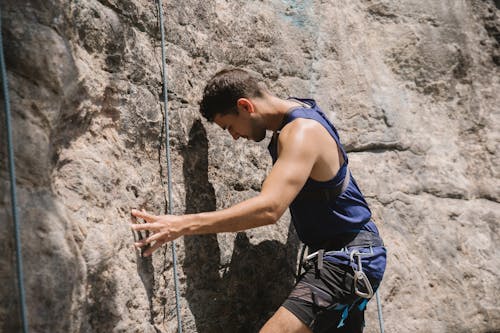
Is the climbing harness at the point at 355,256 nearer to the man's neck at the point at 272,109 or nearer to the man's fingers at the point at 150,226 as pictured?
the man's neck at the point at 272,109

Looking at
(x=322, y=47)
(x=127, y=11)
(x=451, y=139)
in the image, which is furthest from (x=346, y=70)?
(x=127, y=11)

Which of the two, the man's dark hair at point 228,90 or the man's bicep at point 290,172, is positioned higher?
the man's dark hair at point 228,90

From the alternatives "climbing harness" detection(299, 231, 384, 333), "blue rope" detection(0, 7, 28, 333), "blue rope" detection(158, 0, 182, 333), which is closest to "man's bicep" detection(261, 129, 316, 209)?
"climbing harness" detection(299, 231, 384, 333)

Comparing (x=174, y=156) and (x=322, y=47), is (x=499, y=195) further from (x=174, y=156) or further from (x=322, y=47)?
(x=174, y=156)

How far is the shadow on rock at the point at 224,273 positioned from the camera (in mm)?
2762

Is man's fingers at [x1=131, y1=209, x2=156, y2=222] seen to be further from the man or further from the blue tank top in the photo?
the blue tank top

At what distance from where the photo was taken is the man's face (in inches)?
103

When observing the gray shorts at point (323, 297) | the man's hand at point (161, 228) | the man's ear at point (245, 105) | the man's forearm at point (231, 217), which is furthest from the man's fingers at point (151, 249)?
the man's ear at point (245, 105)

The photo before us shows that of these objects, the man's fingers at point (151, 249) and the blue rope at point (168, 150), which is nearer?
the man's fingers at point (151, 249)

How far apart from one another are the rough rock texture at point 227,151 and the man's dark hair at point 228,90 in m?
0.21

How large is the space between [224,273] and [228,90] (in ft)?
2.69

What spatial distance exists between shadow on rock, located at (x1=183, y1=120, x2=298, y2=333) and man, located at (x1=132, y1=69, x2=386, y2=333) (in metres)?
0.27

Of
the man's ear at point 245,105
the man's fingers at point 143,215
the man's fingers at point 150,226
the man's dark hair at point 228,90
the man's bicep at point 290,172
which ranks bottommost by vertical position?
the man's fingers at point 143,215

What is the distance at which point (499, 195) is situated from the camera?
151 inches
